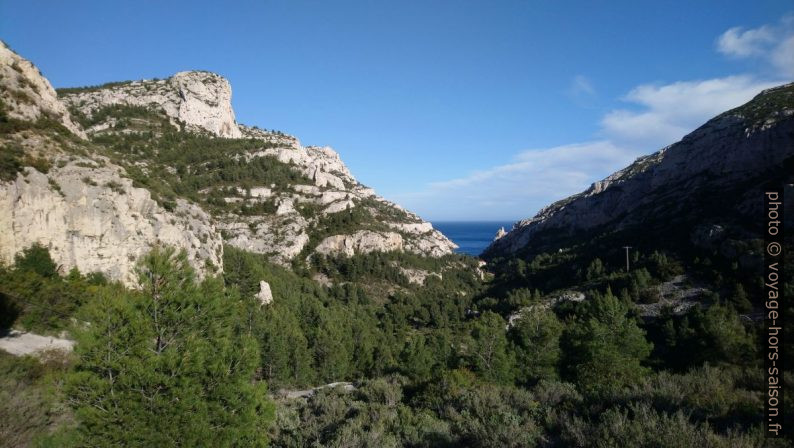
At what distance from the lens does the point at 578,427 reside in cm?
775

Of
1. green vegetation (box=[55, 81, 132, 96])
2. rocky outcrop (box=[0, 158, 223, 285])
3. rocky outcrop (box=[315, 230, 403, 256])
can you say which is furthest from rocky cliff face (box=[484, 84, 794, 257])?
green vegetation (box=[55, 81, 132, 96])

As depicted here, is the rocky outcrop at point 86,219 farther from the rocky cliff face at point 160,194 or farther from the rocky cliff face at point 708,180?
the rocky cliff face at point 708,180

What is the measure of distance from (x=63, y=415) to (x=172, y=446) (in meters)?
4.53

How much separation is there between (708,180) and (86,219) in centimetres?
11494

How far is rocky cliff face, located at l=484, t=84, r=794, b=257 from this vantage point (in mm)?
68694

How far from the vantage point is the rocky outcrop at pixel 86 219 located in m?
28.1

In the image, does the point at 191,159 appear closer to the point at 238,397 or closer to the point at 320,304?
the point at 320,304

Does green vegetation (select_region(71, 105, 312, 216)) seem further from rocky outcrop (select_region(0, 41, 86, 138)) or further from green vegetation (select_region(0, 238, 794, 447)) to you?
green vegetation (select_region(0, 238, 794, 447))

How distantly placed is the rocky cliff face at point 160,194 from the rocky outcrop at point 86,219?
8 cm

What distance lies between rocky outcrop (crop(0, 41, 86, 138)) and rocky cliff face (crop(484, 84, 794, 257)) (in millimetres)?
96357

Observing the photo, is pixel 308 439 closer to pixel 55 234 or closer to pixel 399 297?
pixel 55 234

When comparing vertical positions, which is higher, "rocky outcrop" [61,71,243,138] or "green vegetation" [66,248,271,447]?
"rocky outcrop" [61,71,243,138]

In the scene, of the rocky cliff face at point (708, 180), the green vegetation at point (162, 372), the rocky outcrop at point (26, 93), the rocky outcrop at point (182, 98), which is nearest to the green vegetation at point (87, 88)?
the rocky outcrop at point (182, 98)

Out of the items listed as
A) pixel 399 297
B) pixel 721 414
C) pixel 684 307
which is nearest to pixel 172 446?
pixel 721 414
